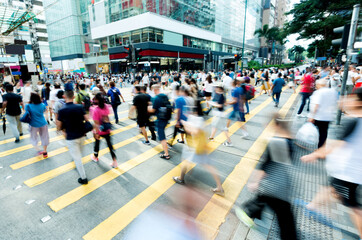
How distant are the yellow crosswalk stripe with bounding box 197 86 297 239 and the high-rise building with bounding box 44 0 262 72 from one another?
22.1 m

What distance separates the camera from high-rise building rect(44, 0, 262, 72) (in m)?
35.3

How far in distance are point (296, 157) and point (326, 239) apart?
8.59ft

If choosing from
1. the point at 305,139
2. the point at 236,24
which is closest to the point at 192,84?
the point at 305,139

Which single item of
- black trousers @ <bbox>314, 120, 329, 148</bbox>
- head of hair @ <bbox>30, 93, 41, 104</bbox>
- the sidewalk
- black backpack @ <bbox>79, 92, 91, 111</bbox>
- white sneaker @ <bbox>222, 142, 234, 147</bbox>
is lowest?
the sidewalk

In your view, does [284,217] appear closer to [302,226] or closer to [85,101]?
[302,226]

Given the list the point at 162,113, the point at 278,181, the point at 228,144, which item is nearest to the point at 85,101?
the point at 162,113

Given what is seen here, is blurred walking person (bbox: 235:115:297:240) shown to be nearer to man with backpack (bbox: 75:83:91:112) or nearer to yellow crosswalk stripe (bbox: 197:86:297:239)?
yellow crosswalk stripe (bbox: 197:86:297:239)

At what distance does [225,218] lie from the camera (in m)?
2.95

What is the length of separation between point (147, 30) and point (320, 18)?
30.3 meters

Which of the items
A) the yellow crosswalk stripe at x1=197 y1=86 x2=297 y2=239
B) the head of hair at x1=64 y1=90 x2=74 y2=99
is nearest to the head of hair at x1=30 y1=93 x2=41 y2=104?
the head of hair at x1=64 y1=90 x2=74 y2=99

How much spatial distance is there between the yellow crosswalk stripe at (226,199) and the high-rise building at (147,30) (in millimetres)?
22068

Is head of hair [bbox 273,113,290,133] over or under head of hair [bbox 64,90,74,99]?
under

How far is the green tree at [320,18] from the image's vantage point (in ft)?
93.8

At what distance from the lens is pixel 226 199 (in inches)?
132
